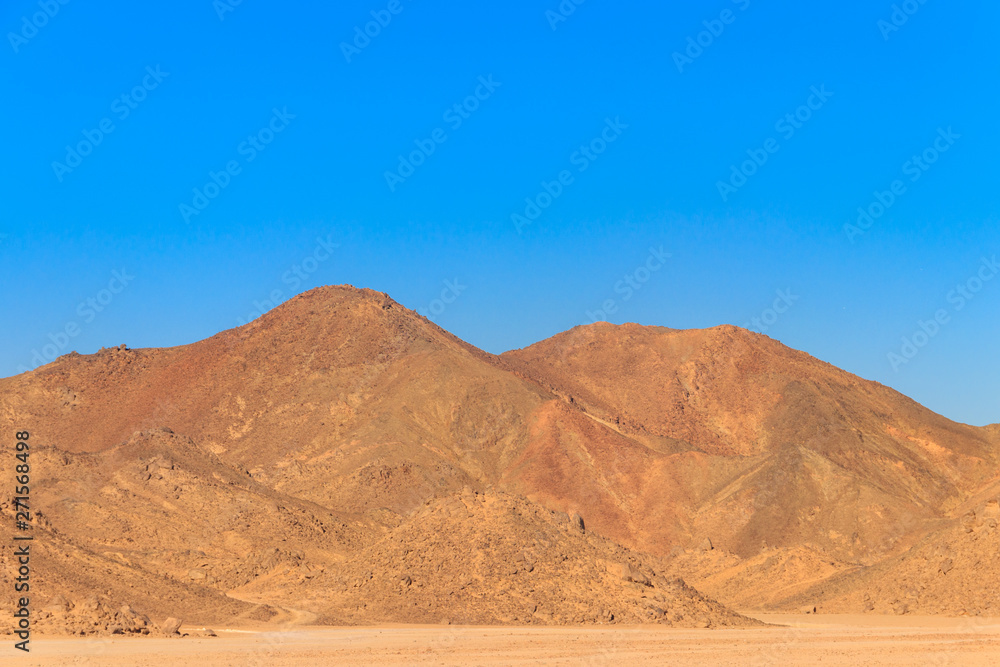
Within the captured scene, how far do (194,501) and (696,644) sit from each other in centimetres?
2994

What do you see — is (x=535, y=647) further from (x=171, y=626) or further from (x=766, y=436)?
(x=766, y=436)

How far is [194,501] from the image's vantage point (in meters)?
51.4

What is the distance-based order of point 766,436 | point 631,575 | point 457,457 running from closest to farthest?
point 631,575, point 457,457, point 766,436

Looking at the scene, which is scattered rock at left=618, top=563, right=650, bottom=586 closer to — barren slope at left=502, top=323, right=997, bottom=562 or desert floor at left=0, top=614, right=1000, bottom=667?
desert floor at left=0, top=614, right=1000, bottom=667

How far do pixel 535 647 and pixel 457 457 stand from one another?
152 feet

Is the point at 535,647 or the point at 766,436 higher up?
the point at 766,436

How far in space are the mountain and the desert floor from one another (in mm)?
2615

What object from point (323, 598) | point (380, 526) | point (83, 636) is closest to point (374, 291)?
point (380, 526)

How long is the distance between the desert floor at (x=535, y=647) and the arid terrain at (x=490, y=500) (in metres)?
0.17

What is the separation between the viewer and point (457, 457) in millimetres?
73438

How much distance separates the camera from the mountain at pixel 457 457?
41.0 metres

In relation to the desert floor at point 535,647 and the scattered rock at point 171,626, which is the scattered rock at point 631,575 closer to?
the desert floor at point 535,647

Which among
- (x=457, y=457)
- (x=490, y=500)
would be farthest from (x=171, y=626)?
(x=457, y=457)

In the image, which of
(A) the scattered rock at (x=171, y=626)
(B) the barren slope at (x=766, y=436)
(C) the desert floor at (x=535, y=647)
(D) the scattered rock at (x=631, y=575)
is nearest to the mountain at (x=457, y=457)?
A: (B) the barren slope at (x=766, y=436)
